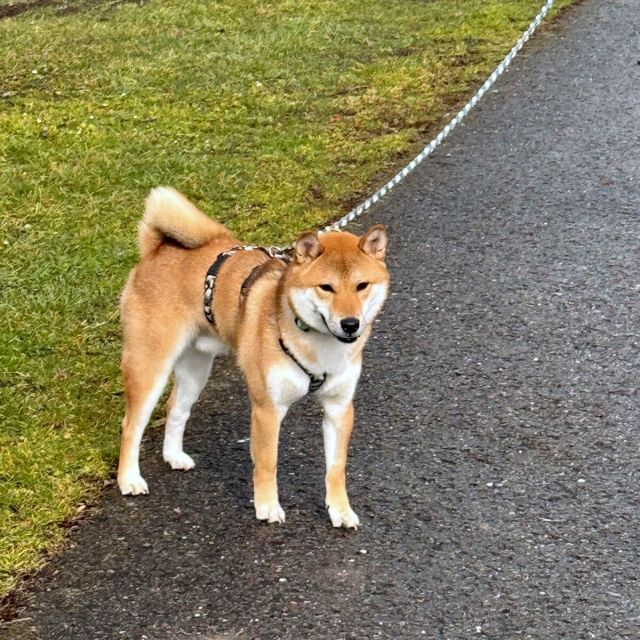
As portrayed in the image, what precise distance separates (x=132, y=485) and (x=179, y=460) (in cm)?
29

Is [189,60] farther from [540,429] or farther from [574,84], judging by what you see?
[540,429]

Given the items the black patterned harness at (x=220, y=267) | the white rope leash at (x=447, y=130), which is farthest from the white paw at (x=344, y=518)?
the white rope leash at (x=447, y=130)

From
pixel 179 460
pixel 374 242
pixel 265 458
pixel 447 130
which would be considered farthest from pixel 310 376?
pixel 447 130

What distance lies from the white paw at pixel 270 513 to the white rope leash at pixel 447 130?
5.77 ft

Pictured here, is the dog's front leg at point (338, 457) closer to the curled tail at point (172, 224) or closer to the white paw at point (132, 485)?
the white paw at point (132, 485)

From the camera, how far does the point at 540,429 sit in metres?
4.82

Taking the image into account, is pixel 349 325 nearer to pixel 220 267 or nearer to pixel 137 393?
pixel 220 267

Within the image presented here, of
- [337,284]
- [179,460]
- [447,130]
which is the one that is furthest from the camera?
[447,130]

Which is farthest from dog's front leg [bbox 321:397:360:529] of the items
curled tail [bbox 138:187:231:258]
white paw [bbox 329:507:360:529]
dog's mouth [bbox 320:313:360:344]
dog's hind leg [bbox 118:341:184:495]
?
curled tail [bbox 138:187:231:258]

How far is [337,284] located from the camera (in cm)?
388

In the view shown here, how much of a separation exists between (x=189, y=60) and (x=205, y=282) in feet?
21.6

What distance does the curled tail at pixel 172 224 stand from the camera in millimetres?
4551

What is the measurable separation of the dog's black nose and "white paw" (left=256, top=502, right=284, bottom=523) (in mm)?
846

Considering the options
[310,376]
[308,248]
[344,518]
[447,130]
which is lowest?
[447,130]
